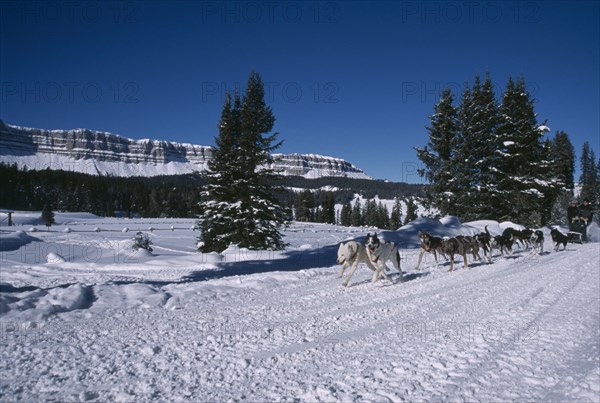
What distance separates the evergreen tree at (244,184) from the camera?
19.8m

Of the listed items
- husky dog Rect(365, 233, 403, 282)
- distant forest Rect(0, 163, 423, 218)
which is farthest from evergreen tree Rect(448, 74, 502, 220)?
distant forest Rect(0, 163, 423, 218)

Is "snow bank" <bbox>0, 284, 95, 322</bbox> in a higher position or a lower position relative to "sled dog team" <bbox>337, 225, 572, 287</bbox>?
lower

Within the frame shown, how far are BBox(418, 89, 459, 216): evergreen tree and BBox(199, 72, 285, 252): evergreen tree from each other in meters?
15.4

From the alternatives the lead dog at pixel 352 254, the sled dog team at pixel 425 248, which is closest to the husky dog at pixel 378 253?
the sled dog team at pixel 425 248

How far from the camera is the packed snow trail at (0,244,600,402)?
9.89ft

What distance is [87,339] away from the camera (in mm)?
Result: 4082

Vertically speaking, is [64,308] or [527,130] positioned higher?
[527,130]

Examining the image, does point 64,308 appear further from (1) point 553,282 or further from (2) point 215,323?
(1) point 553,282

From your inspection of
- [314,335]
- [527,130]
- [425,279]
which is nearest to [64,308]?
[314,335]

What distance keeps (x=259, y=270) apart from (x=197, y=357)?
8.85 metres

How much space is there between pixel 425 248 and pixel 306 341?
7.35 metres

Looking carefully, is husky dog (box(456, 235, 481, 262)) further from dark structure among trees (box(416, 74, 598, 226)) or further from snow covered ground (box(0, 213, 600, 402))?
dark structure among trees (box(416, 74, 598, 226))

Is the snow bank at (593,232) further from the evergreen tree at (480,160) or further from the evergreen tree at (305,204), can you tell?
the evergreen tree at (305,204)

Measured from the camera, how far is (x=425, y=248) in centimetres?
1048
